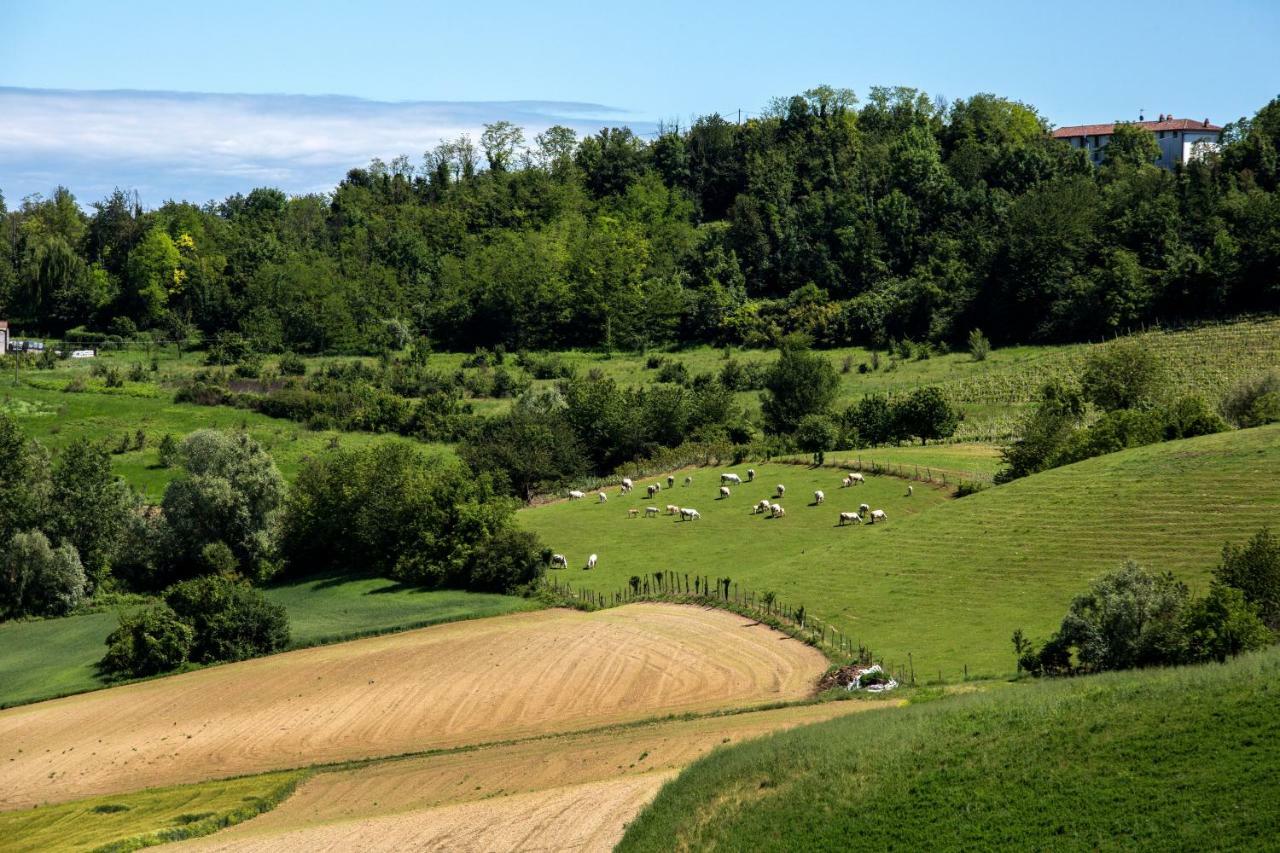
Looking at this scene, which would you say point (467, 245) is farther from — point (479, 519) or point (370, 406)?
point (479, 519)

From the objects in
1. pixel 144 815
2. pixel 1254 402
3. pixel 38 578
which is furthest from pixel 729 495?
pixel 144 815

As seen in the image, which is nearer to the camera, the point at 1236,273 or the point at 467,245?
the point at 1236,273

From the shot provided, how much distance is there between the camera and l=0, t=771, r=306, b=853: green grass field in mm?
40219

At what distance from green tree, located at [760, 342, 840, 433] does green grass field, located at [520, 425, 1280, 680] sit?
79.5ft

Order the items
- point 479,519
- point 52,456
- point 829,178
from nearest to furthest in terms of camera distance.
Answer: point 479,519, point 52,456, point 829,178

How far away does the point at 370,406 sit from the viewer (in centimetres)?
11669

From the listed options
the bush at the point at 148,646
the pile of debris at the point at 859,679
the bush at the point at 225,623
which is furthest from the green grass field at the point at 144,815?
the pile of debris at the point at 859,679

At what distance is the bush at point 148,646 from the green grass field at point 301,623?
48.7 inches

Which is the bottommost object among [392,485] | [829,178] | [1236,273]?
[392,485]

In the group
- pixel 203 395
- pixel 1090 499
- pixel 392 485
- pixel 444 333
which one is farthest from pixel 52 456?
pixel 1090 499

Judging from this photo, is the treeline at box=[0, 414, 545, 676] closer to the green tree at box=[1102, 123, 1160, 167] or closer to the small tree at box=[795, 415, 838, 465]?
the small tree at box=[795, 415, 838, 465]

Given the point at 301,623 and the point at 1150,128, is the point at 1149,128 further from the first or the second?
the point at 301,623

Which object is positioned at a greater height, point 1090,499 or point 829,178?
point 829,178

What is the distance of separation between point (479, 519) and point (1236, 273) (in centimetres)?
7191
